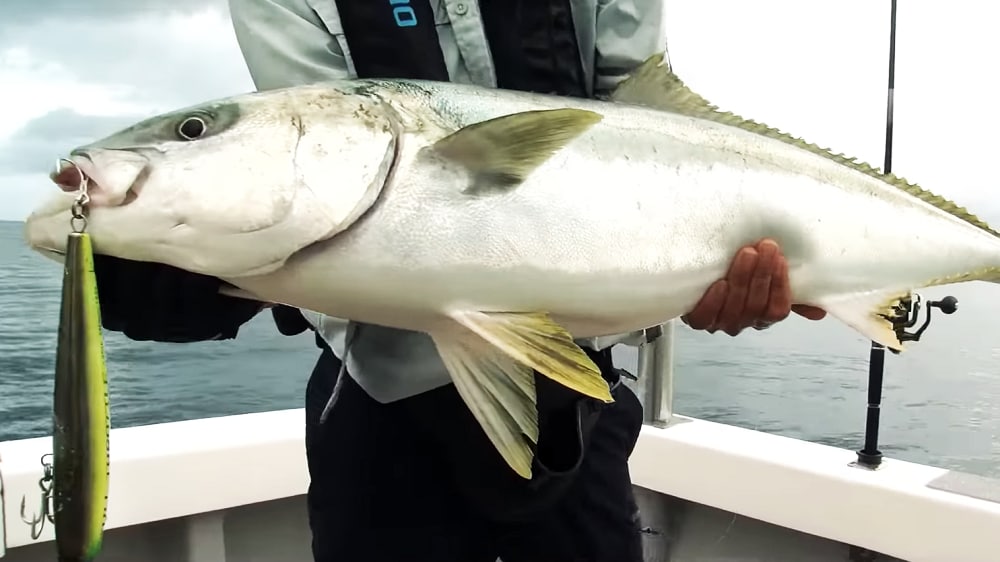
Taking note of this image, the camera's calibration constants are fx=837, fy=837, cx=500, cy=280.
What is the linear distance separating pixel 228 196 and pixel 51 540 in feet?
5.47

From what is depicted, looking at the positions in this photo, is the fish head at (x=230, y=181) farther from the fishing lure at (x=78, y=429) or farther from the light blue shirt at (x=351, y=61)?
Answer: the light blue shirt at (x=351, y=61)

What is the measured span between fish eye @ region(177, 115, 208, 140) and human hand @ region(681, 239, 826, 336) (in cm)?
74

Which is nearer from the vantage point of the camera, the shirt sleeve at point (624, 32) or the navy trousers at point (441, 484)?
the navy trousers at point (441, 484)

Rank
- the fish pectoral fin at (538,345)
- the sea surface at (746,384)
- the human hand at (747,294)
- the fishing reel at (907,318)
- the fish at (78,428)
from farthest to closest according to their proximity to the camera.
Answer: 1. the sea surface at (746,384)
2. the fishing reel at (907,318)
3. the human hand at (747,294)
4. the fish pectoral fin at (538,345)
5. the fish at (78,428)

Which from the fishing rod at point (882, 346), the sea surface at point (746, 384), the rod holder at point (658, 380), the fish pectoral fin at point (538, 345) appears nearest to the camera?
the fish pectoral fin at point (538, 345)

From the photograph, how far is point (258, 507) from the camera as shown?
262 cm

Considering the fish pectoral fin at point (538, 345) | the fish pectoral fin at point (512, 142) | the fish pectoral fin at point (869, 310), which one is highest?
the fish pectoral fin at point (512, 142)

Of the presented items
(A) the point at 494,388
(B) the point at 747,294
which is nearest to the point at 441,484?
(A) the point at 494,388

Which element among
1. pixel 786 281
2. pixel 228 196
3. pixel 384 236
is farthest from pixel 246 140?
pixel 786 281

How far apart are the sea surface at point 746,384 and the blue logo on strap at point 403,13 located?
469 cm

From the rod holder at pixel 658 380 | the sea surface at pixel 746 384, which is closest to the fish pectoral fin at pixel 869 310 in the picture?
the rod holder at pixel 658 380

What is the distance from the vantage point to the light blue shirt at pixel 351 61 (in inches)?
55.3

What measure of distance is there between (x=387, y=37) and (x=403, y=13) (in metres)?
0.05

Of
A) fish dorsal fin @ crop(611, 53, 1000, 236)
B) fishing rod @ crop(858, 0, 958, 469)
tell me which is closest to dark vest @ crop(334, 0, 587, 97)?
fish dorsal fin @ crop(611, 53, 1000, 236)
